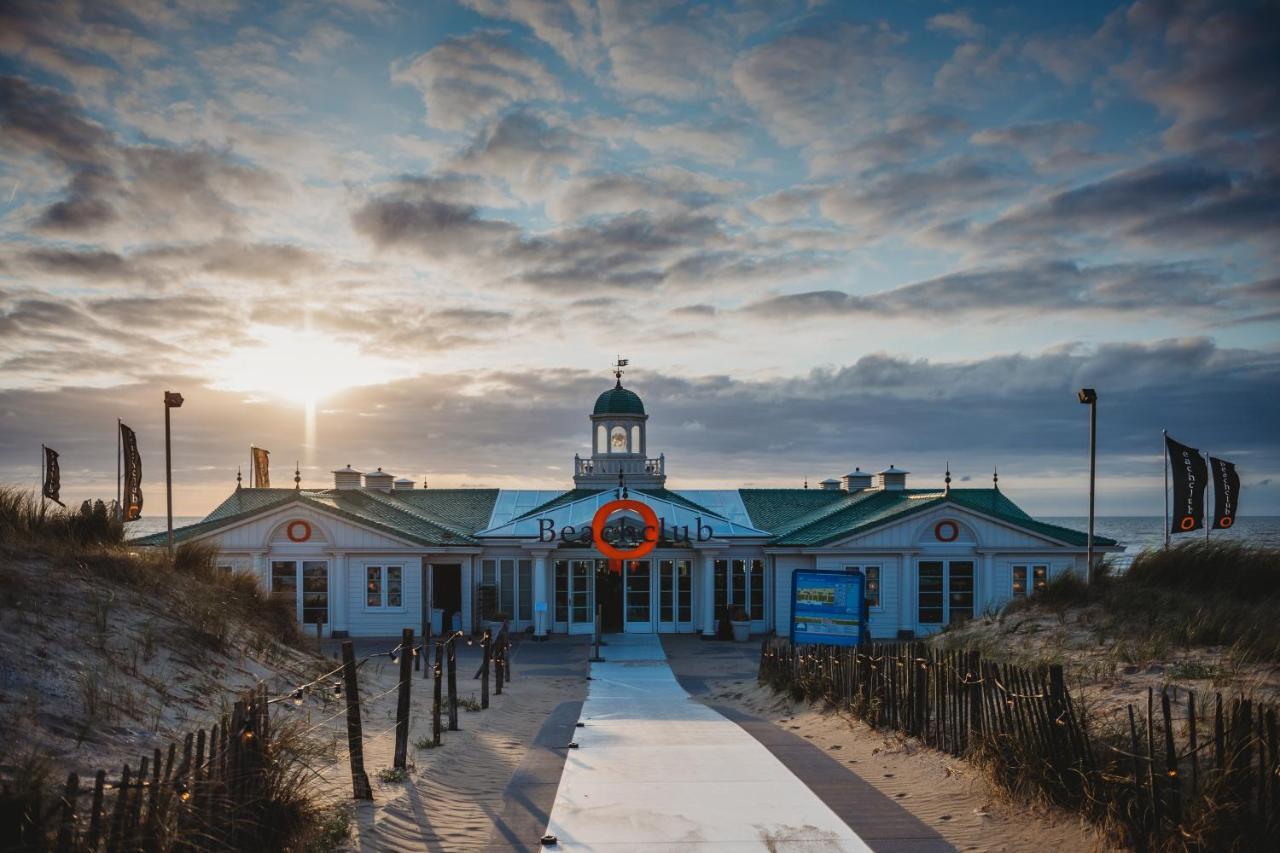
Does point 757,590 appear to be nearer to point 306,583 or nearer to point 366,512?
point 366,512

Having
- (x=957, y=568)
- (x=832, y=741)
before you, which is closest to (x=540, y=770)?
(x=832, y=741)

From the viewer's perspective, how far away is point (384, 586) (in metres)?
30.2

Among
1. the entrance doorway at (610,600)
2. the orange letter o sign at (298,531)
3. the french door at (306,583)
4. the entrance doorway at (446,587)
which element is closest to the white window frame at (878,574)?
the entrance doorway at (610,600)

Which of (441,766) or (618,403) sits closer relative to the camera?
(441,766)

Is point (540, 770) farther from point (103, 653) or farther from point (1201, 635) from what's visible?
point (1201, 635)

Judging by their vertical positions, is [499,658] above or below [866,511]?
below

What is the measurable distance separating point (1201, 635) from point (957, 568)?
18843 millimetres

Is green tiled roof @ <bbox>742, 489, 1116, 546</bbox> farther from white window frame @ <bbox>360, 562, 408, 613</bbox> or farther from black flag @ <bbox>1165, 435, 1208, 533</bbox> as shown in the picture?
white window frame @ <bbox>360, 562, 408, 613</bbox>

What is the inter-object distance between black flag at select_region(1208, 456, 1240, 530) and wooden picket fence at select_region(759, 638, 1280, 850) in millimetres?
17834

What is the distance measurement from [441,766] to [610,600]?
20.1 m

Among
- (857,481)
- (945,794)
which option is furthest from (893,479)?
(945,794)

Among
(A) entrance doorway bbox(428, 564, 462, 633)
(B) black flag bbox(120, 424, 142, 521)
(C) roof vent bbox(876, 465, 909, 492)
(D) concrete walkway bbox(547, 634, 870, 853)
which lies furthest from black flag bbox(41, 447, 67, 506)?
(C) roof vent bbox(876, 465, 909, 492)

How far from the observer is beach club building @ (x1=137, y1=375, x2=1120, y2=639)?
98.4 ft

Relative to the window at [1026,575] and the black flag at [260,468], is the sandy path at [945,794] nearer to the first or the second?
the window at [1026,575]
